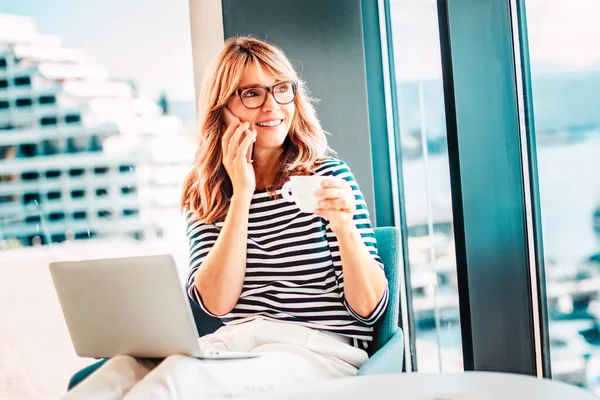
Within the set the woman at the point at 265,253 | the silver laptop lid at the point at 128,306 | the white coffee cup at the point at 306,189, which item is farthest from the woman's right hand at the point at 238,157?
the silver laptop lid at the point at 128,306

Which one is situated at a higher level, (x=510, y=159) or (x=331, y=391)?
(x=510, y=159)

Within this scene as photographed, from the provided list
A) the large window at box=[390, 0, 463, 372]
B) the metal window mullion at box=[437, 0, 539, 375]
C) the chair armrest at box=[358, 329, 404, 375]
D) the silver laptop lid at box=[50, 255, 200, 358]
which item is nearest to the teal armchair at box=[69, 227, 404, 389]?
the chair armrest at box=[358, 329, 404, 375]

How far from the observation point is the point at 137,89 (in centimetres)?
359

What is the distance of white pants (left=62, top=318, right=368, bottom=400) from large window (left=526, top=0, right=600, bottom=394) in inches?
22.8

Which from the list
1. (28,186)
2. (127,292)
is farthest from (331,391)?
(28,186)

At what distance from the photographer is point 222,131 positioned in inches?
80.1

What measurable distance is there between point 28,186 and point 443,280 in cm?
214

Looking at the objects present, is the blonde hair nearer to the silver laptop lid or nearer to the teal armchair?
the teal armchair

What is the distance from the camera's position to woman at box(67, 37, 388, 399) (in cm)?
142

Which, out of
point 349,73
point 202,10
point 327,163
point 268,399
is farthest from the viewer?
point 202,10

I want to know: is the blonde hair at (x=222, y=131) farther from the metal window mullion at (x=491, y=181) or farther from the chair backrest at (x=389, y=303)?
the metal window mullion at (x=491, y=181)

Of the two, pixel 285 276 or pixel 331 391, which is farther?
pixel 285 276

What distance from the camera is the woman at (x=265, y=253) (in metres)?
1.42

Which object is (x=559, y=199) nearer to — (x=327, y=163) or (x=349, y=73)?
(x=327, y=163)
